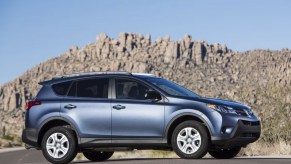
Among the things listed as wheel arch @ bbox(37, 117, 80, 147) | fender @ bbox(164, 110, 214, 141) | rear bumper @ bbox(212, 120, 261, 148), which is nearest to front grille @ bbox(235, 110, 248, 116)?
rear bumper @ bbox(212, 120, 261, 148)

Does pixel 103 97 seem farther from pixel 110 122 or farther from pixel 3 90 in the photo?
pixel 3 90

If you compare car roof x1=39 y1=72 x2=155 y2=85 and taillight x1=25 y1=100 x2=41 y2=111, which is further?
taillight x1=25 y1=100 x2=41 y2=111

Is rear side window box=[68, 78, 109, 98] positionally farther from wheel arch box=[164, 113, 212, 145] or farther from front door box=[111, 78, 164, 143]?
wheel arch box=[164, 113, 212, 145]

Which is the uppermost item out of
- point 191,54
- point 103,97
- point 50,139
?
point 191,54

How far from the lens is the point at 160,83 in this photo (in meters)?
12.9

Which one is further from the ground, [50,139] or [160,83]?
[160,83]

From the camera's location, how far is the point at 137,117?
1225cm

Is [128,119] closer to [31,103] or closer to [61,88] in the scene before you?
[61,88]

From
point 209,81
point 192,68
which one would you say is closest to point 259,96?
point 209,81

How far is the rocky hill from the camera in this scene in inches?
5098

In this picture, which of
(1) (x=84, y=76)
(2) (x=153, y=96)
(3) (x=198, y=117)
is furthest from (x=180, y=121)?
(1) (x=84, y=76)

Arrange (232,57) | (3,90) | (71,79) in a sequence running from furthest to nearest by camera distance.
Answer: (3,90) < (232,57) < (71,79)

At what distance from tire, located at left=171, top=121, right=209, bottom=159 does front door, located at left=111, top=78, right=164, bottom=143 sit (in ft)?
1.13

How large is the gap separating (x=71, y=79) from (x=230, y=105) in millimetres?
3531
